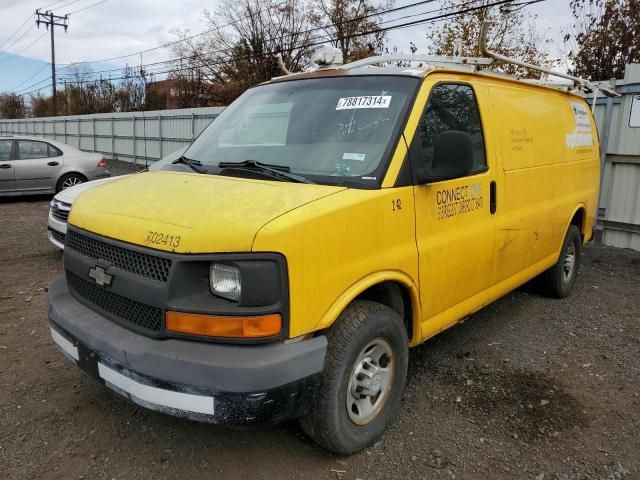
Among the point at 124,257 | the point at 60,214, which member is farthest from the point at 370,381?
the point at 60,214

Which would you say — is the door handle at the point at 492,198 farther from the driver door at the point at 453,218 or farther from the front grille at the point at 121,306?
the front grille at the point at 121,306

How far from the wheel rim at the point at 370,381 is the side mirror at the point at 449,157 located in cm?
99

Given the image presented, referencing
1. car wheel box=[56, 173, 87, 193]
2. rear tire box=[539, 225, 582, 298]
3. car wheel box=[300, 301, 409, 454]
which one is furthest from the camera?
car wheel box=[56, 173, 87, 193]

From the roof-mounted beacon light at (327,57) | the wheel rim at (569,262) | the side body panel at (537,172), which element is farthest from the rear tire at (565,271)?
the roof-mounted beacon light at (327,57)

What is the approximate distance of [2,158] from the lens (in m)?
11.3

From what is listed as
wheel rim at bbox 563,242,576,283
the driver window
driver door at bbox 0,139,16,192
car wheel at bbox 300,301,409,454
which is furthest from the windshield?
driver door at bbox 0,139,16,192

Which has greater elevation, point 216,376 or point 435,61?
point 435,61

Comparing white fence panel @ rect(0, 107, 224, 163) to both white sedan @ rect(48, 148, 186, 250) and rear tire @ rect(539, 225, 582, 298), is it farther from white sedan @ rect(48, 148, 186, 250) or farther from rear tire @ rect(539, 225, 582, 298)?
rear tire @ rect(539, 225, 582, 298)

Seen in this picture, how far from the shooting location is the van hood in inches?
90.6

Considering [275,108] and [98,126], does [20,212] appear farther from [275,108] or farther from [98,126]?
[98,126]

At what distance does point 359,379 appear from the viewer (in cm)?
284

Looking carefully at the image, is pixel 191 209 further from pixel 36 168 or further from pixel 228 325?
pixel 36 168

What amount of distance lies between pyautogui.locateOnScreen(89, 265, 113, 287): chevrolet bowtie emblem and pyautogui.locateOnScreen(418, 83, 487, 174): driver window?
1821mm

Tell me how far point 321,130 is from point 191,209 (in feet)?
3.52
